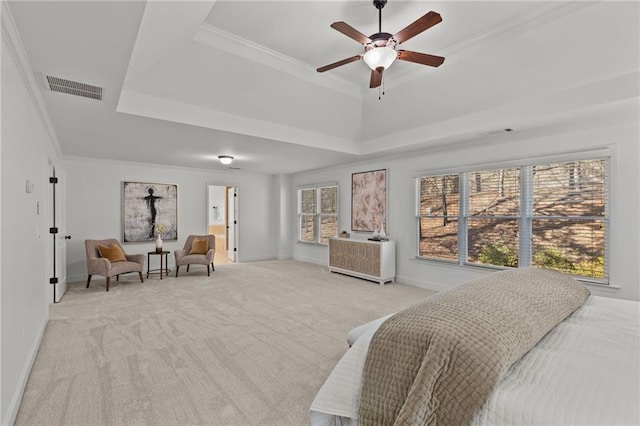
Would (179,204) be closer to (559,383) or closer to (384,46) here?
(384,46)

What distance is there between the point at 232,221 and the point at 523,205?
258 inches

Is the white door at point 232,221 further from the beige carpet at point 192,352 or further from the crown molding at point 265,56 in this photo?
the crown molding at point 265,56

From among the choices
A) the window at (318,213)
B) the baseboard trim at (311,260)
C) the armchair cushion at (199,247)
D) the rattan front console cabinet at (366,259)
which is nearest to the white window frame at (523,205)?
the rattan front console cabinet at (366,259)

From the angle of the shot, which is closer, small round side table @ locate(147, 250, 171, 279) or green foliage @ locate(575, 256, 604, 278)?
green foliage @ locate(575, 256, 604, 278)

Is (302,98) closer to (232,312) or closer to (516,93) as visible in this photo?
(516,93)

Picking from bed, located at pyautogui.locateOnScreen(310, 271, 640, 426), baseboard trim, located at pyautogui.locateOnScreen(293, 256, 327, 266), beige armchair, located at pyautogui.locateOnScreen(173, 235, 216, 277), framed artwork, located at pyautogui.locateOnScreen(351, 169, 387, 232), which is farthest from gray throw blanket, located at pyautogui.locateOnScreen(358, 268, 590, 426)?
baseboard trim, located at pyautogui.locateOnScreen(293, 256, 327, 266)

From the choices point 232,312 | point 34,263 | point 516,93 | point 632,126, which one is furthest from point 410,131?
point 34,263

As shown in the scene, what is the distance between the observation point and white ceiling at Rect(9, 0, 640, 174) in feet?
7.35

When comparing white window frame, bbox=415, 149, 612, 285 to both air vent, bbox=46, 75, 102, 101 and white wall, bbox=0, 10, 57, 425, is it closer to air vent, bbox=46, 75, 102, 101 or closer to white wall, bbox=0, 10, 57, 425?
air vent, bbox=46, 75, 102, 101

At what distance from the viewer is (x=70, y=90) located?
2902 millimetres

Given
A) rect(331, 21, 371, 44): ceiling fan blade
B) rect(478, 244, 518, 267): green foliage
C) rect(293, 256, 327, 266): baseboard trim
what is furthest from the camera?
rect(293, 256, 327, 266): baseboard trim

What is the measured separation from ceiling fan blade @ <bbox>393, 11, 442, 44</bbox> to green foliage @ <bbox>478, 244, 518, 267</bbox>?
136 inches

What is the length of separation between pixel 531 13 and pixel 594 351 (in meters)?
3.00

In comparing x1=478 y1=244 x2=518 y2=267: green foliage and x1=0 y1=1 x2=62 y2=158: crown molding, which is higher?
x1=0 y1=1 x2=62 y2=158: crown molding
